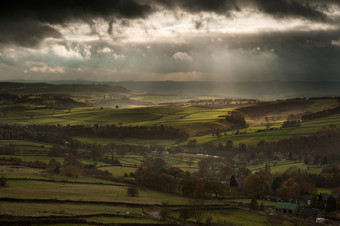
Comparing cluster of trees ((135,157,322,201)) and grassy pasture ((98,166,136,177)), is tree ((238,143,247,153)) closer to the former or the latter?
cluster of trees ((135,157,322,201))

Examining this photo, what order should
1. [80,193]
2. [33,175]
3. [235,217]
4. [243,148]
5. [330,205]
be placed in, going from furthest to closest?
[243,148] → [33,175] → [330,205] → [80,193] → [235,217]

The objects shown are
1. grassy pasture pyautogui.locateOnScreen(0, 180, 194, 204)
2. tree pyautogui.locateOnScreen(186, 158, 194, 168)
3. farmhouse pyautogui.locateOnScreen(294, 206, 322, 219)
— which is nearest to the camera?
grassy pasture pyautogui.locateOnScreen(0, 180, 194, 204)

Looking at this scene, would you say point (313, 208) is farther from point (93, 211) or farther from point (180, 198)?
point (93, 211)

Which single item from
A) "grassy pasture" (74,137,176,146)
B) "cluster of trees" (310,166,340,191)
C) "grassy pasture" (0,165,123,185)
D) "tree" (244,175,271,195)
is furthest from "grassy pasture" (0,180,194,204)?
"grassy pasture" (74,137,176,146)

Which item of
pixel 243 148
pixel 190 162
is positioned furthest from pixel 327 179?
pixel 243 148

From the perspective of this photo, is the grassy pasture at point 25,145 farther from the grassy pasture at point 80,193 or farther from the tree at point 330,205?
the tree at point 330,205

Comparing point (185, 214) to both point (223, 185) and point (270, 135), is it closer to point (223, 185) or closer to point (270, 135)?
point (223, 185)

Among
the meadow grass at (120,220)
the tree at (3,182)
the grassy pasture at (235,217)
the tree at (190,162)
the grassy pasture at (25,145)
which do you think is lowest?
the tree at (190,162)

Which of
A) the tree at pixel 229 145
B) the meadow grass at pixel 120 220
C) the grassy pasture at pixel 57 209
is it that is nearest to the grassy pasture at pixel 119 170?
the grassy pasture at pixel 57 209

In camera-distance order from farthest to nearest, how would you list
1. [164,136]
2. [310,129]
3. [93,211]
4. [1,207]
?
[164,136] → [310,129] → [93,211] → [1,207]

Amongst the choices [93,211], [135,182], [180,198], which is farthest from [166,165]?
[93,211]

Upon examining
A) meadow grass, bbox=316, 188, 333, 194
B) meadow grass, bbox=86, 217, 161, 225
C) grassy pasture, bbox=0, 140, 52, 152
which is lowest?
meadow grass, bbox=316, 188, 333, 194
